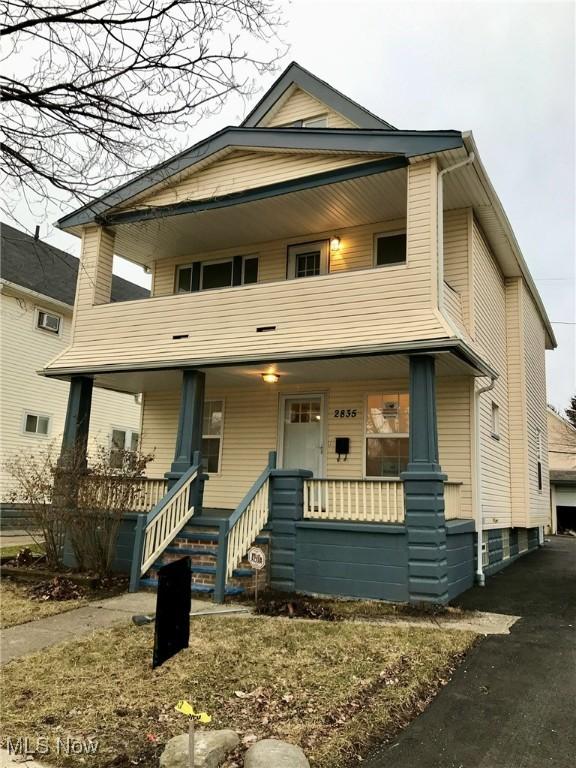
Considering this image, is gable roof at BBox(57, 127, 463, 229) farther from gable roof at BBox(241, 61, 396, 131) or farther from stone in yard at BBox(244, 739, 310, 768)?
stone in yard at BBox(244, 739, 310, 768)

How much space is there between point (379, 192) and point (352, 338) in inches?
112

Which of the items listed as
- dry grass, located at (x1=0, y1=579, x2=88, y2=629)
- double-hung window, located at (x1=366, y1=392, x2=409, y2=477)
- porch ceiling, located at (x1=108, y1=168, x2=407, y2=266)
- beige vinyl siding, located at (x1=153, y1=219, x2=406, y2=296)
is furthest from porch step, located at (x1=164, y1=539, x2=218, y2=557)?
porch ceiling, located at (x1=108, y1=168, x2=407, y2=266)

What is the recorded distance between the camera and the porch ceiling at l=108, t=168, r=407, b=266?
9.98 meters

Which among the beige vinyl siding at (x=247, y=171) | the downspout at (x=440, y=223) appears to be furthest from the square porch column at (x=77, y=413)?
the downspout at (x=440, y=223)

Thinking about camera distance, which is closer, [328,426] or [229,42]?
[229,42]

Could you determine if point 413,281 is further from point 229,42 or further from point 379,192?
point 229,42

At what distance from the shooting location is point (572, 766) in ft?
11.6

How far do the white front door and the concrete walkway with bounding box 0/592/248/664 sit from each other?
13.2 ft

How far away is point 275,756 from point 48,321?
58.6 feet

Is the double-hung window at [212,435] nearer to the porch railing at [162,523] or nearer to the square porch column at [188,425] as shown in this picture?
the square porch column at [188,425]

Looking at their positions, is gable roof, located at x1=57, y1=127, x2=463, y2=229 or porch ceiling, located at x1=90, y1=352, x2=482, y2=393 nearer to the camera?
gable roof, located at x1=57, y1=127, x2=463, y2=229

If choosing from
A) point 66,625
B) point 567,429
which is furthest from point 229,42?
point 567,429

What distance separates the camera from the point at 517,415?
12984 mm

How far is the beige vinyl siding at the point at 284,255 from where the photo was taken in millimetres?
11094
